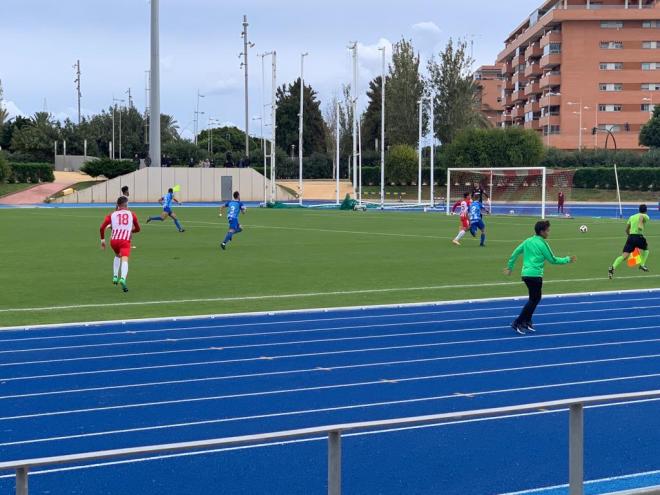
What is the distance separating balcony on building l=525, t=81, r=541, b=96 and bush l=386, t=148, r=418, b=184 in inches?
1428

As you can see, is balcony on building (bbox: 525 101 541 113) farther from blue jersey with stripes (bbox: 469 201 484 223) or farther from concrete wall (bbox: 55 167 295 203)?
blue jersey with stripes (bbox: 469 201 484 223)

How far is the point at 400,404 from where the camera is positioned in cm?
895

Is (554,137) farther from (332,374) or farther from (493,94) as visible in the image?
(332,374)

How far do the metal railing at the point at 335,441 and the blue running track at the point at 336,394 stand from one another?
0.19 m

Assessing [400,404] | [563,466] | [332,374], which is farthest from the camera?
[332,374]

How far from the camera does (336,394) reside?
368 inches

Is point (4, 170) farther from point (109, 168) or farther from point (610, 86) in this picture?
point (610, 86)

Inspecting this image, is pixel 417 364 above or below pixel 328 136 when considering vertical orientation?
below

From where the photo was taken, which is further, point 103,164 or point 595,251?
point 103,164

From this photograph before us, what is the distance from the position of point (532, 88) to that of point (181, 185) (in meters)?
54.9

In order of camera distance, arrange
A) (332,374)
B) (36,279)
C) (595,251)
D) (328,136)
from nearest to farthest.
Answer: (332,374) < (36,279) < (595,251) < (328,136)

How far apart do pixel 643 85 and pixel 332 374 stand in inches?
3997

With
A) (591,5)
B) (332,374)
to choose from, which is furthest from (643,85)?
(332,374)

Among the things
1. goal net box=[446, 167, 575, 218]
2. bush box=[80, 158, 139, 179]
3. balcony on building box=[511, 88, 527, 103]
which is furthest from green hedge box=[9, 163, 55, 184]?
balcony on building box=[511, 88, 527, 103]
